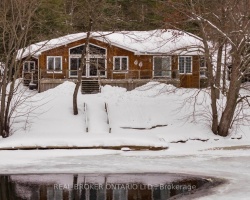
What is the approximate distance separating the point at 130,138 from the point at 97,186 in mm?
12090

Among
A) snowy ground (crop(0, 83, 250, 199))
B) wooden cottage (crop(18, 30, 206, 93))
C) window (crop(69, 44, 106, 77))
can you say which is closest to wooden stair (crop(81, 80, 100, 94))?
wooden cottage (crop(18, 30, 206, 93))

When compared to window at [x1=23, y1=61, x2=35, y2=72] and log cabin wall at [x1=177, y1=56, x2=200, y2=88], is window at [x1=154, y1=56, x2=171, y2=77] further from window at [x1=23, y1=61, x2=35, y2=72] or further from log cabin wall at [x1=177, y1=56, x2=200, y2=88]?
window at [x1=23, y1=61, x2=35, y2=72]

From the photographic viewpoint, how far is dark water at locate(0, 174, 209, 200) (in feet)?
63.6

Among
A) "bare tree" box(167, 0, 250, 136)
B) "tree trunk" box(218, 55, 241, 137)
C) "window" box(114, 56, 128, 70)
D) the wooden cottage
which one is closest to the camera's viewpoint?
"bare tree" box(167, 0, 250, 136)

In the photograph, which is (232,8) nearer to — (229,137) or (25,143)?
(229,137)

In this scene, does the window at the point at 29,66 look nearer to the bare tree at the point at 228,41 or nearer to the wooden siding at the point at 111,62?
the wooden siding at the point at 111,62

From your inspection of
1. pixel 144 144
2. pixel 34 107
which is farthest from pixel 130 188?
pixel 34 107

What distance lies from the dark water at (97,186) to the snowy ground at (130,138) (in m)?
1.25

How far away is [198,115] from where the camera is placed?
3784cm

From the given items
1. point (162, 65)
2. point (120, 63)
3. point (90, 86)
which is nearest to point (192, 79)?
point (162, 65)

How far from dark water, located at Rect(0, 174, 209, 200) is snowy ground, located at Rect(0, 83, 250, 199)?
1.25 metres

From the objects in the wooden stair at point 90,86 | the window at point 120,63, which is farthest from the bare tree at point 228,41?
the wooden stair at point 90,86

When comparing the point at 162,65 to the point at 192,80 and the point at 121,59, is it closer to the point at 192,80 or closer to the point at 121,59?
the point at 192,80

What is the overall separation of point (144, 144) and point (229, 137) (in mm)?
6246
